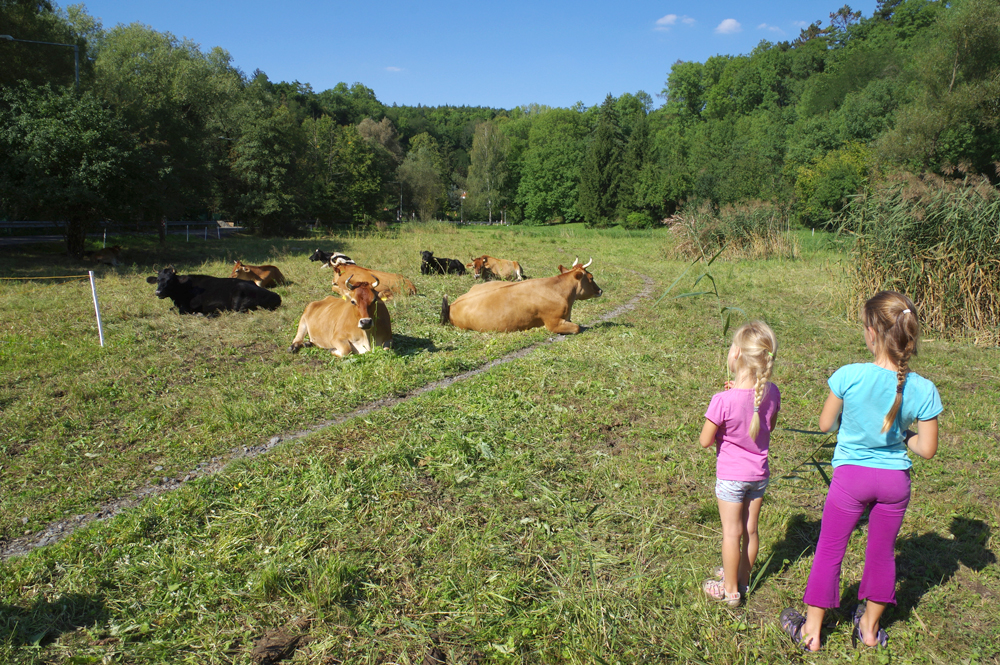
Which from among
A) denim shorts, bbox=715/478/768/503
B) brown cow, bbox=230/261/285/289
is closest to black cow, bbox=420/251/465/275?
brown cow, bbox=230/261/285/289

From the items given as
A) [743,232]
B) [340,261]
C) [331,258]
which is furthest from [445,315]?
[743,232]

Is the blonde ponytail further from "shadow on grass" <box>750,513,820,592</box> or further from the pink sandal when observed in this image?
"shadow on grass" <box>750,513,820,592</box>

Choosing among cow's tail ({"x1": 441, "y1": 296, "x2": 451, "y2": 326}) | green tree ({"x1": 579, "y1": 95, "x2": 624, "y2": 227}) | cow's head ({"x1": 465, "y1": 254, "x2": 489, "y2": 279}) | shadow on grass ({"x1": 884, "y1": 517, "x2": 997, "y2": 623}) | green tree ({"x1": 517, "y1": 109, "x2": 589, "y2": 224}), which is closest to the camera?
shadow on grass ({"x1": 884, "y1": 517, "x2": 997, "y2": 623})

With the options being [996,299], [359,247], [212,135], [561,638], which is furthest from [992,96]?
[212,135]

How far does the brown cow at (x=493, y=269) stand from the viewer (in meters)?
18.0

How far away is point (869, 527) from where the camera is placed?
311cm

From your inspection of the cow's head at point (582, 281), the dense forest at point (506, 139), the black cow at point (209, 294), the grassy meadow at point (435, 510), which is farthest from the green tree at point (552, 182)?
the grassy meadow at point (435, 510)

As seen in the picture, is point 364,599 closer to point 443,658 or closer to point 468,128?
point 443,658

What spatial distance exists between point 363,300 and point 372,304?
0.21 metres

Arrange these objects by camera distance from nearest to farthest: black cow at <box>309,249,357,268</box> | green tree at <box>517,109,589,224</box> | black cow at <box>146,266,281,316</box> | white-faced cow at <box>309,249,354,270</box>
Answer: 1. black cow at <box>146,266,281,316</box>
2. black cow at <box>309,249,357,268</box>
3. white-faced cow at <box>309,249,354,270</box>
4. green tree at <box>517,109,589,224</box>

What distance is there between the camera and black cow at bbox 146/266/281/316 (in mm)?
11828

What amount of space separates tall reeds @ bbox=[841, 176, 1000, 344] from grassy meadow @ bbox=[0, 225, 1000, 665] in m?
2.37

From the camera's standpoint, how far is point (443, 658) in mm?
3145

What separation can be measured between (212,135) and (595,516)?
44463 mm
